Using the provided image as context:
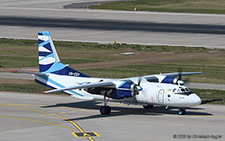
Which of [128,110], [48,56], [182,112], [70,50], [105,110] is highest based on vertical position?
[48,56]

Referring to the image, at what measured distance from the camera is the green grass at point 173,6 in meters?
128

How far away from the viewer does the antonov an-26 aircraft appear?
135 feet

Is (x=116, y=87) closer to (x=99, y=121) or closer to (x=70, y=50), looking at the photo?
(x=99, y=121)

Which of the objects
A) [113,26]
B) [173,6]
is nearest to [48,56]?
[113,26]

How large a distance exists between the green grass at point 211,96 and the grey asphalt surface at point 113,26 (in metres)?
30.5

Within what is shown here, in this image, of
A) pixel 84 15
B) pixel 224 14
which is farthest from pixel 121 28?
pixel 224 14

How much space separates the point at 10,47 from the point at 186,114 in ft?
158

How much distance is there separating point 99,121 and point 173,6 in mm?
97336

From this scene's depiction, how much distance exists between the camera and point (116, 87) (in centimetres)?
4247

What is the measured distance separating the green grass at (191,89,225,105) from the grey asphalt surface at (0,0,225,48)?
30466 mm

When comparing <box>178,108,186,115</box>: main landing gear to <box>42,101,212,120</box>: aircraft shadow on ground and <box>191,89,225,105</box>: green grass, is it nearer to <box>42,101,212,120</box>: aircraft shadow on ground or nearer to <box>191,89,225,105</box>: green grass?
<box>42,101,212,120</box>: aircraft shadow on ground

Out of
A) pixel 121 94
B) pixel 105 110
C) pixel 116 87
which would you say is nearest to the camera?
pixel 121 94

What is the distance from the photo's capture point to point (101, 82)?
4250 centimetres

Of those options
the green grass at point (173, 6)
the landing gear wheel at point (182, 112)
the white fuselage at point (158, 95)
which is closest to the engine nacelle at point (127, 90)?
the white fuselage at point (158, 95)
